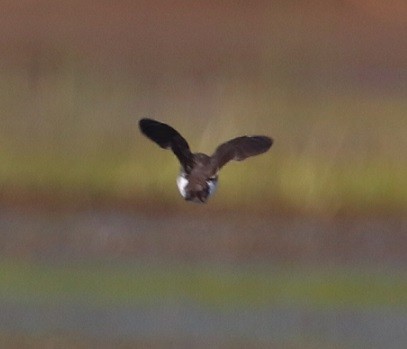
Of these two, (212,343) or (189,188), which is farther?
(212,343)

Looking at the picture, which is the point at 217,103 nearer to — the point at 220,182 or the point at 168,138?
the point at 220,182

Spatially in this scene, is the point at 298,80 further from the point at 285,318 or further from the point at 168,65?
the point at 285,318

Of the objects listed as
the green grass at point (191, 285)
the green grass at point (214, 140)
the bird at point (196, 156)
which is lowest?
the bird at point (196, 156)

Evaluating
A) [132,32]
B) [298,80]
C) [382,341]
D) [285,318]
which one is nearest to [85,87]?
[132,32]

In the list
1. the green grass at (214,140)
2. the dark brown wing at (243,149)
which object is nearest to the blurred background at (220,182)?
the green grass at (214,140)

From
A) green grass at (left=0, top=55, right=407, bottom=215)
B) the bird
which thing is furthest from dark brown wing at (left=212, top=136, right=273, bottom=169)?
green grass at (left=0, top=55, right=407, bottom=215)

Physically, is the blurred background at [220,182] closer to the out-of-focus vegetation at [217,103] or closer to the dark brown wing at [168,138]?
the out-of-focus vegetation at [217,103]

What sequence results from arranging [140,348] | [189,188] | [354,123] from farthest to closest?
1. [354,123]
2. [140,348]
3. [189,188]

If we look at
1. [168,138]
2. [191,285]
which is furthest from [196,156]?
[191,285]

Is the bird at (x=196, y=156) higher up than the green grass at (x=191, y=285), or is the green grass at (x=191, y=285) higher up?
the green grass at (x=191, y=285)
